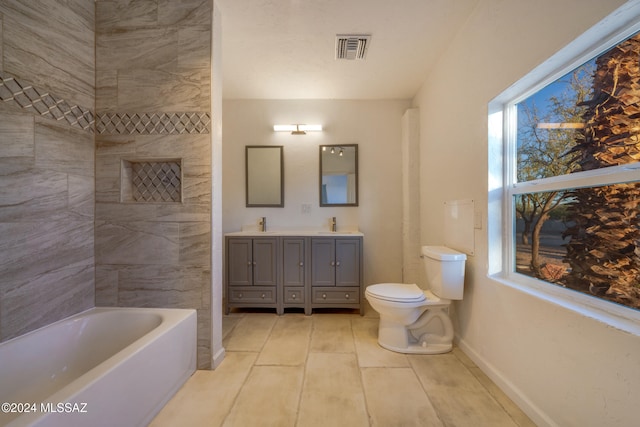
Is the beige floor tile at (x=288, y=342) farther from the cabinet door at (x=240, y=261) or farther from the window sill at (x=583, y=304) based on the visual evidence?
the window sill at (x=583, y=304)

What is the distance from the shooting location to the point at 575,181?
4.05ft

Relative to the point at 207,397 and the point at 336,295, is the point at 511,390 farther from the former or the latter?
the point at 207,397

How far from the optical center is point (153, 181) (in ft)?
6.54

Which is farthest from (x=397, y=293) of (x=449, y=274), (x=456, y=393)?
(x=456, y=393)

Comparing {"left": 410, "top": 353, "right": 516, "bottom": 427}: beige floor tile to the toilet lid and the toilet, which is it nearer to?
the toilet

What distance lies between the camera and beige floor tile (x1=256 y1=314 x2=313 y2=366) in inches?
78.2

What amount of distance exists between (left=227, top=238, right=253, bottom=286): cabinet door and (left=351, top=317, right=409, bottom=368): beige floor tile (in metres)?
1.22

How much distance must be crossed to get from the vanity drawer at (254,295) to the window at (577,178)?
82.7 inches

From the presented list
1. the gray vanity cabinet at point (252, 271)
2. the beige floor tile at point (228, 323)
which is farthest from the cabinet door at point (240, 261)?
the beige floor tile at point (228, 323)

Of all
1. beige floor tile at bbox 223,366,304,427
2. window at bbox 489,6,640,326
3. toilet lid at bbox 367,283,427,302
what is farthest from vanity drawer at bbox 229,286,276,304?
window at bbox 489,6,640,326

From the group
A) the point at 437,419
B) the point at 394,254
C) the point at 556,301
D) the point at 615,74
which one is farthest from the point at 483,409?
the point at 394,254

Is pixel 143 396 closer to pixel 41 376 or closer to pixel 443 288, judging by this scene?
pixel 41 376

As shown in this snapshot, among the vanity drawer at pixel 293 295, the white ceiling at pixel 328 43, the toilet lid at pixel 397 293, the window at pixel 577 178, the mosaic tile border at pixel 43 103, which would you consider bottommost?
the vanity drawer at pixel 293 295

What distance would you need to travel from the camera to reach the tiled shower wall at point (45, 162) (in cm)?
139
